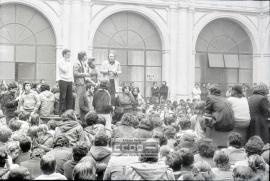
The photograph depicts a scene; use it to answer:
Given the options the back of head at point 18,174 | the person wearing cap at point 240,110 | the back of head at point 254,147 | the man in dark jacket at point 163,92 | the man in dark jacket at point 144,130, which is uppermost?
the man in dark jacket at point 163,92

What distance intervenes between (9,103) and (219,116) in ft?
18.8

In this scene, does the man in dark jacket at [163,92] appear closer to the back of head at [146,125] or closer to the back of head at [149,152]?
the back of head at [146,125]

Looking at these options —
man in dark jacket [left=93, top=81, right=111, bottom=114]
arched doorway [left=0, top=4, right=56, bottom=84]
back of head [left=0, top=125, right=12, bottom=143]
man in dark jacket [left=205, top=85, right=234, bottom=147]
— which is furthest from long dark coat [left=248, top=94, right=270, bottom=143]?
arched doorway [left=0, top=4, right=56, bottom=84]

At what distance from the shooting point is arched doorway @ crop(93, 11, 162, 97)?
26.0 meters

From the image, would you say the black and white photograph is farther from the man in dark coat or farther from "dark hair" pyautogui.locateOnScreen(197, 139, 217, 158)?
"dark hair" pyautogui.locateOnScreen(197, 139, 217, 158)

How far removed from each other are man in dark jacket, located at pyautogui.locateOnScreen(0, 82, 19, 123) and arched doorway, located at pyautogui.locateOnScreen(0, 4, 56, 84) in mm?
11507

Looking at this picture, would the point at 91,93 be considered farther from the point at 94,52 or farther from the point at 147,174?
the point at 94,52

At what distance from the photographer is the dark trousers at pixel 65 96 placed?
11047 mm

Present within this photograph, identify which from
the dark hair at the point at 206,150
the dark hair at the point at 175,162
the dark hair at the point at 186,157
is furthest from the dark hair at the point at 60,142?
the dark hair at the point at 206,150

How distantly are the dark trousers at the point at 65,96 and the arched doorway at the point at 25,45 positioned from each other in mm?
13531

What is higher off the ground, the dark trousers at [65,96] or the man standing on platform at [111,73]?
the man standing on platform at [111,73]

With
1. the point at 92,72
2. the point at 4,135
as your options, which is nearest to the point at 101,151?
the point at 4,135

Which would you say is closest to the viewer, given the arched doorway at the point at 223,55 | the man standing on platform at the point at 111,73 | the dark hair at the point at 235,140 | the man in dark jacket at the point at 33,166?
the man in dark jacket at the point at 33,166

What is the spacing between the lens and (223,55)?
2853 cm
